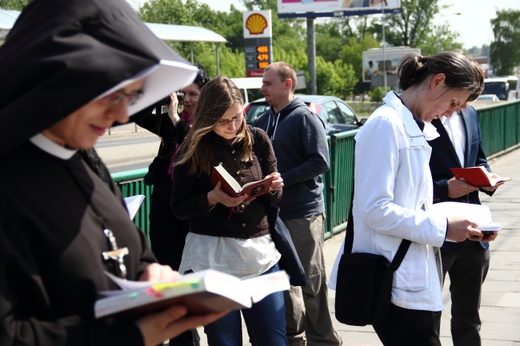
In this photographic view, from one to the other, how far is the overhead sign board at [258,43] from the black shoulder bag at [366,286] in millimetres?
18466

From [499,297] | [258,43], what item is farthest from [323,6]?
[499,297]

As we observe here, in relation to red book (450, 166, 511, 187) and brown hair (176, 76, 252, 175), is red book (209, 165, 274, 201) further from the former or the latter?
red book (450, 166, 511, 187)

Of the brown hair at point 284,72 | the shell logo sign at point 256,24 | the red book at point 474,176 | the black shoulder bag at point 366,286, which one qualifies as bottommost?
the black shoulder bag at point 366,286

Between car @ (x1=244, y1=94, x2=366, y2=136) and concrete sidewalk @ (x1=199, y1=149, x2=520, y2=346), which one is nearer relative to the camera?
concrete sidewalk @ (x1=199, y1=149, x2=520, y2=346)

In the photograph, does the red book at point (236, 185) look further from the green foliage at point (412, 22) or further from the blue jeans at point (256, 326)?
the green foliage at point (412, 22)

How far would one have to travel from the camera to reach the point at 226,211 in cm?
423

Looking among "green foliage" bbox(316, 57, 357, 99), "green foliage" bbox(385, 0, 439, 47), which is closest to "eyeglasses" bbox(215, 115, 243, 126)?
"green foliage" bbox(316, 57, 357, 99)

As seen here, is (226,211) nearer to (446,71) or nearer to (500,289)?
(446,71)

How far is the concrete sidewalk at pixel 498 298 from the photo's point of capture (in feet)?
19.6

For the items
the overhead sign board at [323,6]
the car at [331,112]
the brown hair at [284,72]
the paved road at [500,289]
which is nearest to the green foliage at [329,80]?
the overhead sign board at [323,6]

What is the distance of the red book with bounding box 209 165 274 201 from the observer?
4012 mm

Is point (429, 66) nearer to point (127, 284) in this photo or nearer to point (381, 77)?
point (127, 284)

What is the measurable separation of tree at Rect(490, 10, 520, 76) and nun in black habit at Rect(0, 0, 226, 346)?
127254 millimetres

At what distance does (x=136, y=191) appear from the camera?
5918mm
